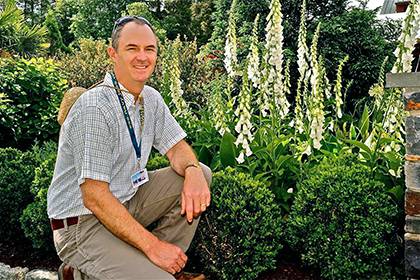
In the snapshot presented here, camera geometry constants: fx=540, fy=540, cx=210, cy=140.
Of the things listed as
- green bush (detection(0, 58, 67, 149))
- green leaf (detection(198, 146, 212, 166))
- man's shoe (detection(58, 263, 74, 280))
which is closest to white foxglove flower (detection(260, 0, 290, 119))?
green leaf (detection(198, 146, 212, 166))

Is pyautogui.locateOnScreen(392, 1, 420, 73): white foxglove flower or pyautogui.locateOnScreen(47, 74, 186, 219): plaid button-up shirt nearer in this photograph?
pyautogui.locateOnScreen(47, 74, 186, 219): plaid button-up shirt

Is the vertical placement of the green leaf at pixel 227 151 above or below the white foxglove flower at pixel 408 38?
below

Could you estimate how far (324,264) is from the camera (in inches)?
116

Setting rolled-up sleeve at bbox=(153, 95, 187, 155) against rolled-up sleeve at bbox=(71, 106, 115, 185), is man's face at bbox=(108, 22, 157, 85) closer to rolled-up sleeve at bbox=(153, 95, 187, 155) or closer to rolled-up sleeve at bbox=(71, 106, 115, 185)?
rolled-up sleeve at bbox=(71, 106, 115, 185)

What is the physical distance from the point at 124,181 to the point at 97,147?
32 cm

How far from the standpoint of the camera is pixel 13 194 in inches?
148

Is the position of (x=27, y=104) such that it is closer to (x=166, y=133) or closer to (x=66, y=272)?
(x=166, y=133)

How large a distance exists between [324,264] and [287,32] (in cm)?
406

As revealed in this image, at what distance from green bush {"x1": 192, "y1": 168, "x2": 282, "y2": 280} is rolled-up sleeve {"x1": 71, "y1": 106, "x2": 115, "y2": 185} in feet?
2.82

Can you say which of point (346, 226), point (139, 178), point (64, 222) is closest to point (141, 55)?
point (139, 178)

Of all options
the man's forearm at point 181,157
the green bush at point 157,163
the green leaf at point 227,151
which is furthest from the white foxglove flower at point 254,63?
the man's forearm at point 181,157

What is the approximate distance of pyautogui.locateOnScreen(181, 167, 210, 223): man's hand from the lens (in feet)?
8.44

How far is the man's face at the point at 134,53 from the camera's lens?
245cm

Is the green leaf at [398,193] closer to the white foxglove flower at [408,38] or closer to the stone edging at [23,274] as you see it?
the white foxglove flower at [408,38]
